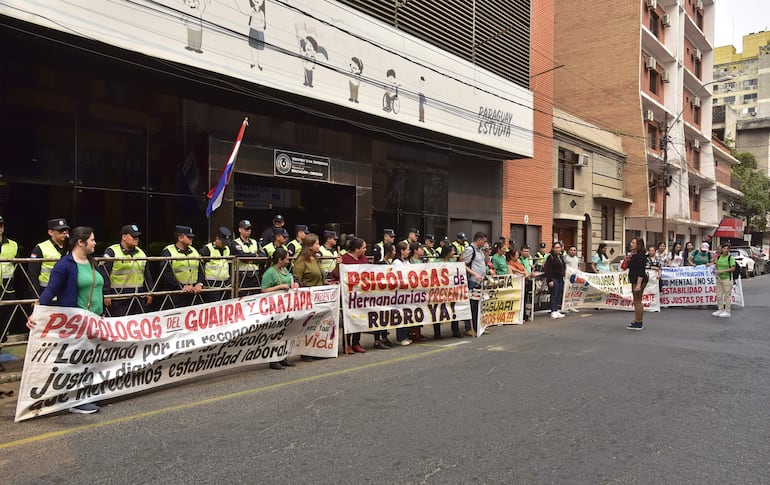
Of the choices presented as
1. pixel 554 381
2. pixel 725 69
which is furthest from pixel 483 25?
pixel 725 69

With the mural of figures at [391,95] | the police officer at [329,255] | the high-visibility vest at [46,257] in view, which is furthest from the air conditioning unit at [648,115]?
the high-visibility vest at [46,257]

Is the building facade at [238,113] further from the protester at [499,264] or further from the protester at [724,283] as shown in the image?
the protester at [724,283]

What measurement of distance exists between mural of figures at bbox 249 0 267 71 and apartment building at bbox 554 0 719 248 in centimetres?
2354

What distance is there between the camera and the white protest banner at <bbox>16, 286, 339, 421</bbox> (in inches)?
205

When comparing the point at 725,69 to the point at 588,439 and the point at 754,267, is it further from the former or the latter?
the point at 588,439

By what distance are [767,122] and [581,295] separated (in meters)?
66.3

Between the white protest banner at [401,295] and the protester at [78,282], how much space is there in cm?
359

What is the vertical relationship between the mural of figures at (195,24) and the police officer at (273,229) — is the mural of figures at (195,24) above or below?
above

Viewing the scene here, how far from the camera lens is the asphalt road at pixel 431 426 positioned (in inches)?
152

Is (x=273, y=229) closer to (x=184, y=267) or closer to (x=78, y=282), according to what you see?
(x=184, y=267)

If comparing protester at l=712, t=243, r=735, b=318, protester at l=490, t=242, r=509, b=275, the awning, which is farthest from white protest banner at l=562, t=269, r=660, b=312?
the awning

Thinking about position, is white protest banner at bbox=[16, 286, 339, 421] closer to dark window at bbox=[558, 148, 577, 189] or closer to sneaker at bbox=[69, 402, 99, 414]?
A: sneaker at bbox=[69, 402, 99, 414]

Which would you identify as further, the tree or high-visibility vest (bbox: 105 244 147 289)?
the tree

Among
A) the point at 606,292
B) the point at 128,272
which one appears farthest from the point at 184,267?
the point at 606,292
